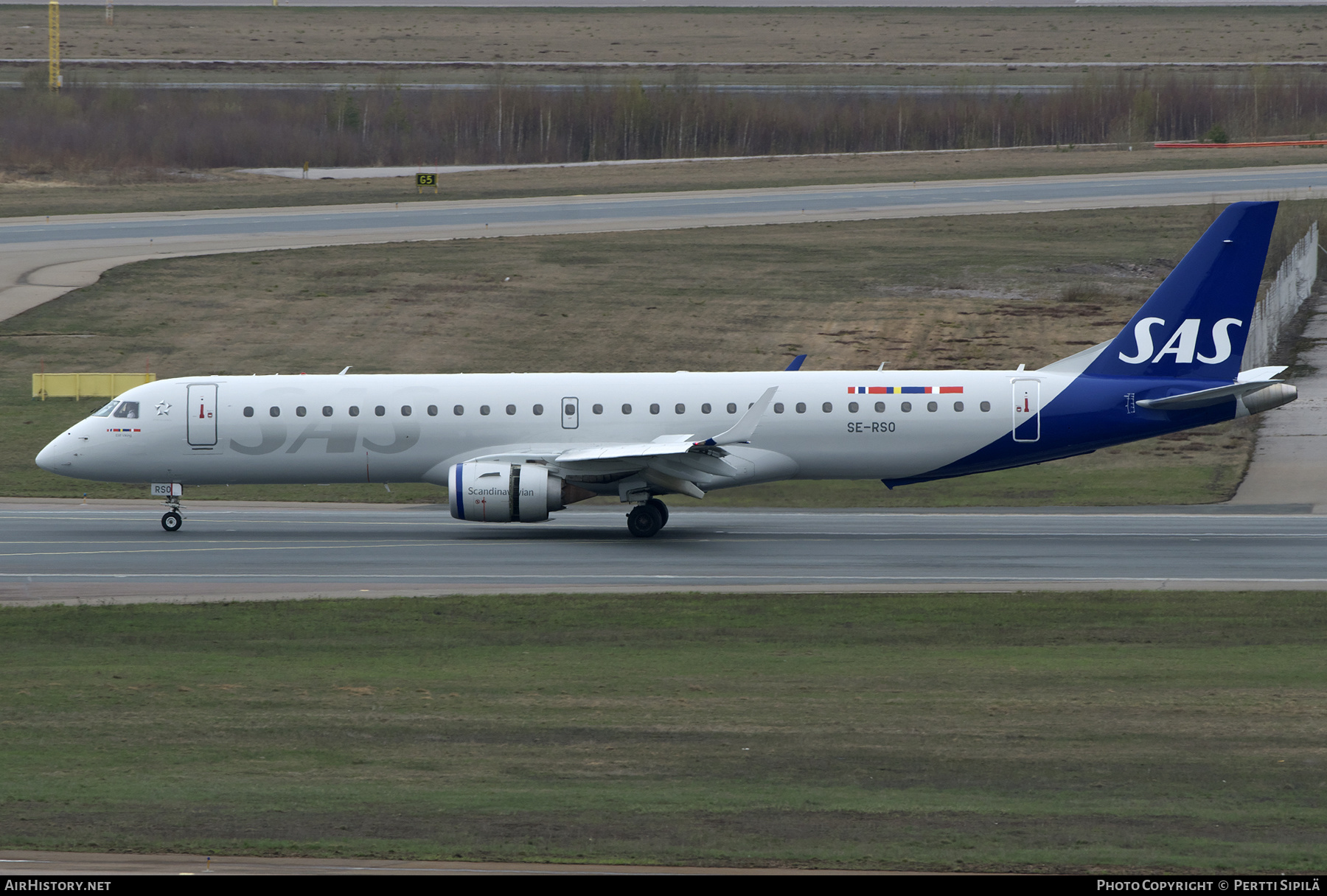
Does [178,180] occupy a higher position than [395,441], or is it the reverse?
[178,180]

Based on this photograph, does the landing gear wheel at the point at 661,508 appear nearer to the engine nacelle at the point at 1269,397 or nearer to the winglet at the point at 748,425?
the winglet at the point at 748,425

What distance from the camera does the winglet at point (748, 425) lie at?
3291cm

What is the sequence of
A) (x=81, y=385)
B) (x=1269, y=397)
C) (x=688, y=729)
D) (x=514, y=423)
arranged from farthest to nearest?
(x=81, y=385) < (x=514, y=423) < (x=1269, y=397) < (x=688, y=729)

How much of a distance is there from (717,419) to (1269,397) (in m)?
12.0

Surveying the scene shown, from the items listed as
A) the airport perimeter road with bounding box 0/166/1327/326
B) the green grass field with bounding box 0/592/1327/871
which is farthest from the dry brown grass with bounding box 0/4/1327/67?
the green grass field with bounding box 0/592/1327/871

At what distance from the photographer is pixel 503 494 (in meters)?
32.6

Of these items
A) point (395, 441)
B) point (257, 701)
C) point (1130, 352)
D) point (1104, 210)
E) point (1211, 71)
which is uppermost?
point (1211, 71)

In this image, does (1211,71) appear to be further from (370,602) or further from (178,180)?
(370,602)

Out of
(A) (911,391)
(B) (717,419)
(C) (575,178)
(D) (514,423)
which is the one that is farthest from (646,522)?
(C) (575,178)

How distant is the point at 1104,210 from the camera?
70250mm

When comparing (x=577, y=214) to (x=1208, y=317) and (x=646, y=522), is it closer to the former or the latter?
(x=646, y=522)

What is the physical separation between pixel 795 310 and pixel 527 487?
2622 centimetres

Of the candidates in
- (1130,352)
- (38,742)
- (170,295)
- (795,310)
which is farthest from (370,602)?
(170,295)

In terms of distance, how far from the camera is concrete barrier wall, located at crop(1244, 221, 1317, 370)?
4734 centimetres
